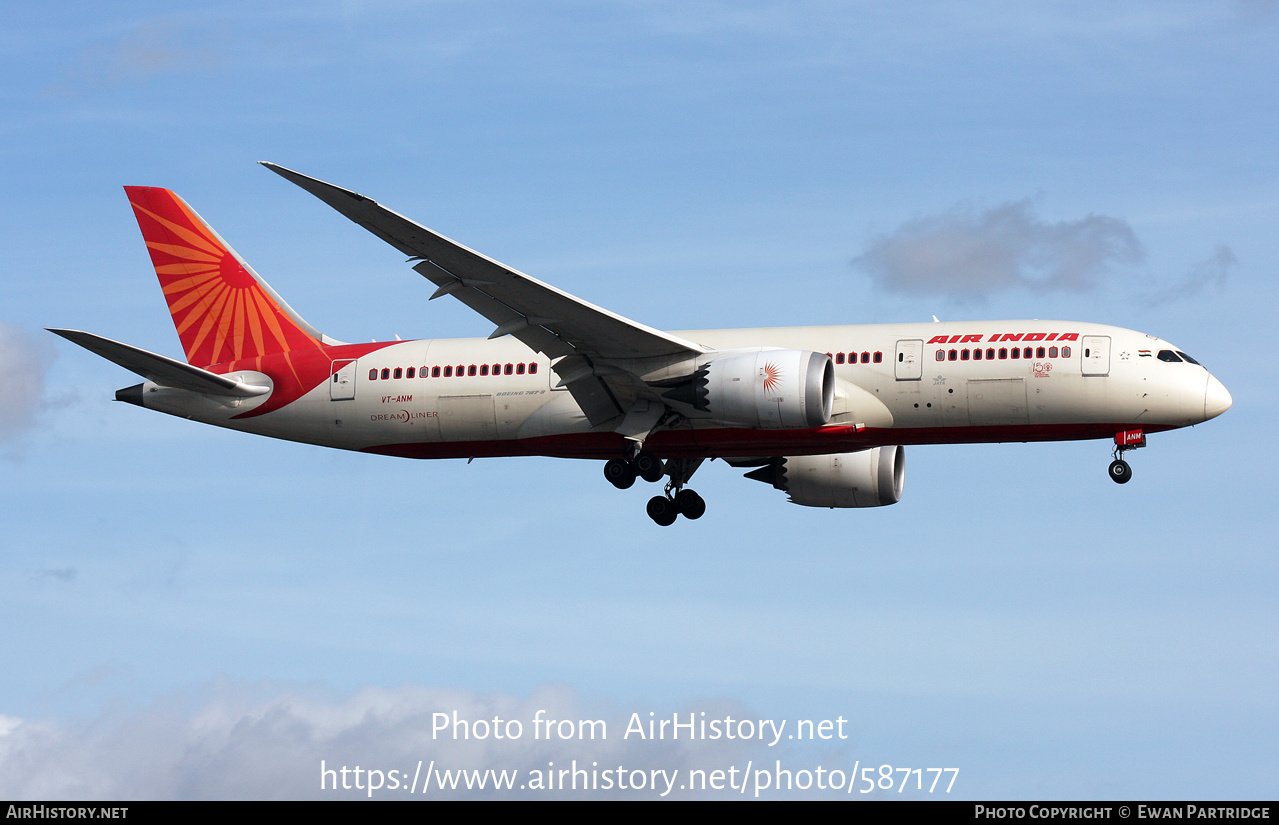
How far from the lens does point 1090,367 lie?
3925 cm

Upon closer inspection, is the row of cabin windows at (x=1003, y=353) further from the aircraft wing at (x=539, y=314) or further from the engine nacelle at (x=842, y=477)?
the engine nacelle at (x=842, y=477)

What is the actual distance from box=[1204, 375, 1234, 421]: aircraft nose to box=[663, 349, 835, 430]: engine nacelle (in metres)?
9.33

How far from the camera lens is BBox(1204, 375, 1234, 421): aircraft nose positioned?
39.0 m

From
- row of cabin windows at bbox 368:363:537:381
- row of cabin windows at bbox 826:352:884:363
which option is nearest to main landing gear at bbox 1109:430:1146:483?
row of cabin windows at bbox 826:352:884:363

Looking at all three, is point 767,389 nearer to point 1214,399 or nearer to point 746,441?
point 746,441

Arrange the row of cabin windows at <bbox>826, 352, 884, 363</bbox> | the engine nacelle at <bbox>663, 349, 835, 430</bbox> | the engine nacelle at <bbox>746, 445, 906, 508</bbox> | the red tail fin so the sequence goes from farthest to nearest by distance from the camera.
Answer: the engine nacelle at <bbox>746, 445, 906, 508</bbox> < the red tail fin < the row of cabin windows at <bbox>826, 352, 884, 363</bbox> < the engine nacelle at <bbox>663, 349, 835, 430</bbox>

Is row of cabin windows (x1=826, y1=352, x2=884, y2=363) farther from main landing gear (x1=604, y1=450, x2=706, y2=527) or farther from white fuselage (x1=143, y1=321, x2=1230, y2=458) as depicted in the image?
main landing gear (x1=604, y1=450, x2=706, y2=527)

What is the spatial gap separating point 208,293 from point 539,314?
13773 mm

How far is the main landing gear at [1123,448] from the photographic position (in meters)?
39.4

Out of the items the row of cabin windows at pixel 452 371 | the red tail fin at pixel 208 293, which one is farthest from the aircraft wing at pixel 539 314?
the red tail fin at pixel 208 293

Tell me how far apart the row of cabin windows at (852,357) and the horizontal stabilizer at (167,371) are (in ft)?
54.5

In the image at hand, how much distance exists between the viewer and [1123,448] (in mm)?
39594

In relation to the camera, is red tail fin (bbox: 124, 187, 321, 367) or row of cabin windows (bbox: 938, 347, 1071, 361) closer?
row of cabin windows (bbox: 938, 347, 1071, 361)

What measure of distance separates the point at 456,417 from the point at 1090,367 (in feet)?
55.8
